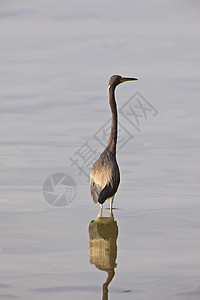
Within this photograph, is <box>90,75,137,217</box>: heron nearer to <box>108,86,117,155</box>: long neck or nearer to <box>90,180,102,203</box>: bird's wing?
<box>90,180,102,203</box>: bird's wing

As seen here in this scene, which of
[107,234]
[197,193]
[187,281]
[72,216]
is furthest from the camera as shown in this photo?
[197,193]

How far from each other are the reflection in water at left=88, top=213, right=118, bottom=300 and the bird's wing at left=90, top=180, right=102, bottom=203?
1.09 ft

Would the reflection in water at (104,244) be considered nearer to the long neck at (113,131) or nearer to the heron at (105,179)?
the heron at (105,179)

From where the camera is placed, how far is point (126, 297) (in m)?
6.71

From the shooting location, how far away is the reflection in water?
783 centimetres

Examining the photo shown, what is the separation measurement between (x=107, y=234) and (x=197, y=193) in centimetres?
216

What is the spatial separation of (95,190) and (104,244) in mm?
1666

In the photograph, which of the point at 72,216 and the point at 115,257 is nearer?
the point at 115,257

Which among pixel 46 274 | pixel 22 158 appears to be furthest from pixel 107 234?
pixel 22 158

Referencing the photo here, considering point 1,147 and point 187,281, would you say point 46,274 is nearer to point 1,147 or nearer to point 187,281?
point 187,281

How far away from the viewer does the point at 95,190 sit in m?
10.5
